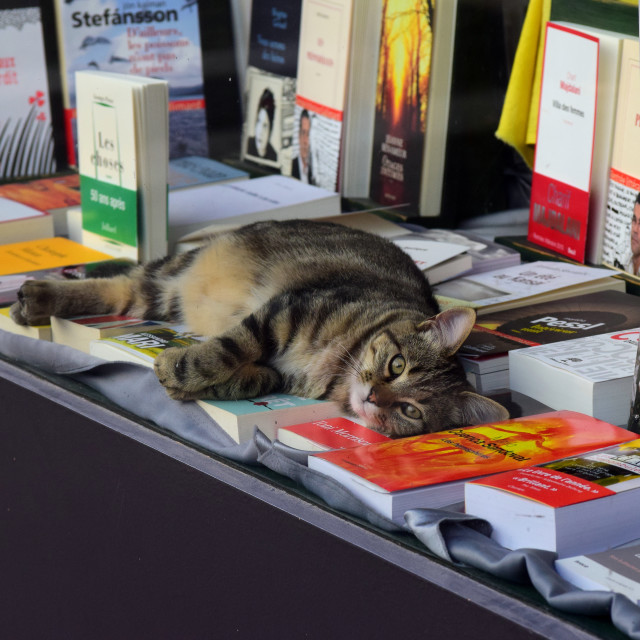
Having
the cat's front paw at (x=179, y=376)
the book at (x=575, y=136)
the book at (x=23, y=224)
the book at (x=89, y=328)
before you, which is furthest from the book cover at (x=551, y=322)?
the book at (x=23, y=224)

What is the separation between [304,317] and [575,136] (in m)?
0.66

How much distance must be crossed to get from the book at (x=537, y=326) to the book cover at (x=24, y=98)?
4.08ft

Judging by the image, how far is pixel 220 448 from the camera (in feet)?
3.86

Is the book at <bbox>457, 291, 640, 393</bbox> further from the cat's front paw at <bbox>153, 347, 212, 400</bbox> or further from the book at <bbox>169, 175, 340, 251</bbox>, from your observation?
the book at <bbox>169, 175, 340, 251</bbox>

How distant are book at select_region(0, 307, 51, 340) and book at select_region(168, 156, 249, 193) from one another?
2.29 ft

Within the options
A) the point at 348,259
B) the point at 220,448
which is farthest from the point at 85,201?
the point at 220,448

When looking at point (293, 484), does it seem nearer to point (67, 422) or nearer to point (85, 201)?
point (67, 422)

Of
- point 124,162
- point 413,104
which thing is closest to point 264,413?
point 124,162

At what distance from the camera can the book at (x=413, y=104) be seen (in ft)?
6.41

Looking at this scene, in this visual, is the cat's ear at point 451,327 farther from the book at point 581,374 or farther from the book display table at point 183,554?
the book display table at point 183,554

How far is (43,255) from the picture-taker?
187 cm

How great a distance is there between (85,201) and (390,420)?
911 millimetres

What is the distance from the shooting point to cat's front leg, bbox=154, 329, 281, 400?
126cm

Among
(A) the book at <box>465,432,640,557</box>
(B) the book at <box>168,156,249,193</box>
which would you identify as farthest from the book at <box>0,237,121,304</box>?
(A) the book at <box>465,432,640,557</box>
